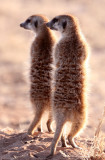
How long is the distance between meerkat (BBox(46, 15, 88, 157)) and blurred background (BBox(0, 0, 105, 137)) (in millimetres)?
1177

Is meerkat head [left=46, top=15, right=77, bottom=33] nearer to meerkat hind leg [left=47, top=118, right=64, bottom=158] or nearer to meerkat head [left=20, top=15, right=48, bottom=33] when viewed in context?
meerkat head [left=20, top=15, right=48, bottom=33]

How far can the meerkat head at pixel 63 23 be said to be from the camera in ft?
18.0

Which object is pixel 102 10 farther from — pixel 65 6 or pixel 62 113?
pixel 62 113

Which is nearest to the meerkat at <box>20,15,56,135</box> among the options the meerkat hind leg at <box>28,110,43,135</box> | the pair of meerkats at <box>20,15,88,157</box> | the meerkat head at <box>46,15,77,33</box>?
the meerkat hind leg at <box>28,110,43,135</box>

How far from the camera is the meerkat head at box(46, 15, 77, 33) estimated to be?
18.0ft

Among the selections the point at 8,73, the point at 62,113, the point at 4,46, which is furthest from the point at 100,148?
the point at 4,46

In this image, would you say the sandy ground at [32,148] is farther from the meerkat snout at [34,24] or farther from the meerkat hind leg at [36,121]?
the meerkat snout at [34,24]

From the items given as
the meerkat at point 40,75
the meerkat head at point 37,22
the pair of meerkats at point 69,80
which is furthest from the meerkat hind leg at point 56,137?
the meerkat head at point 37,22

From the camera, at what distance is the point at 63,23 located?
5.60m

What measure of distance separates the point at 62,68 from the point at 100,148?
108 centimetres

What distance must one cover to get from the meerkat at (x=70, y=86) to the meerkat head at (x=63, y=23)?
0.57 feet

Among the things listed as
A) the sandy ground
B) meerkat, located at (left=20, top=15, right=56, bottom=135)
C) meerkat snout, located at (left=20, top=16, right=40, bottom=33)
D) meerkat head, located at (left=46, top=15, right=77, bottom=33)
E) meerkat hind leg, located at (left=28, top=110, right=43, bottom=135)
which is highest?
meerkat snout, located at (left=20, top=16, right=40, bottom=33)

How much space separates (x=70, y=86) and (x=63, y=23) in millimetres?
958

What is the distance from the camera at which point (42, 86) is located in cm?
595
